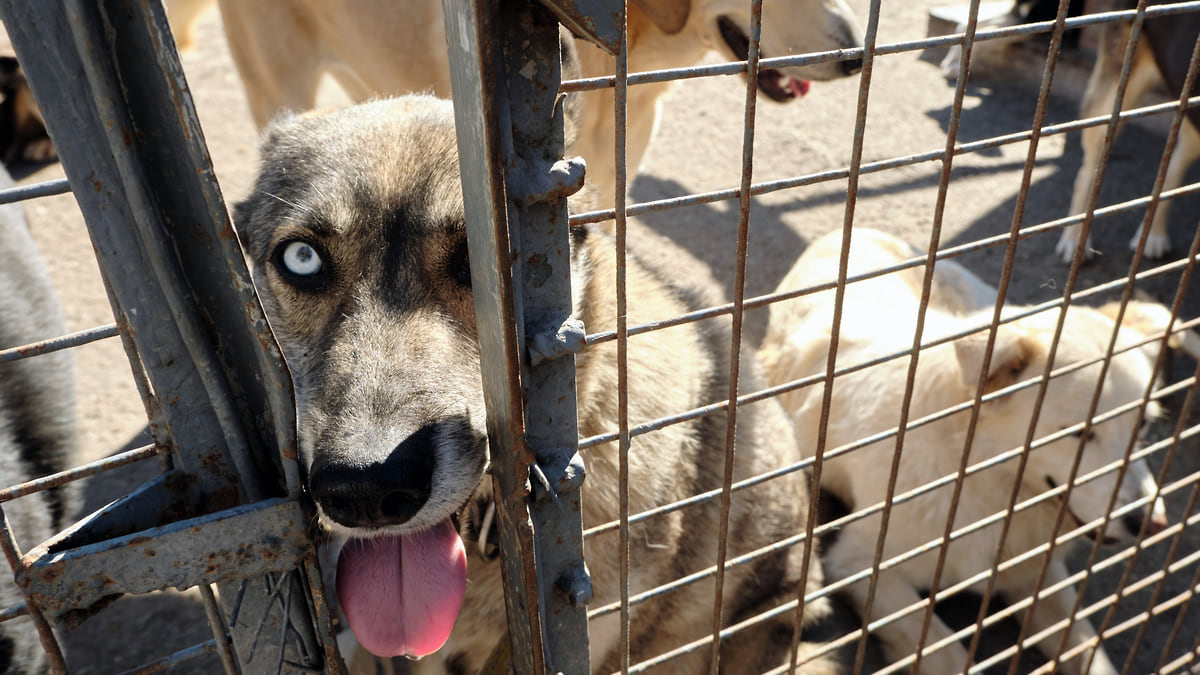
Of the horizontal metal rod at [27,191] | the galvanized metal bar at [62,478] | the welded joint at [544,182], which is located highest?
the horizontal metal rod at [27,191]

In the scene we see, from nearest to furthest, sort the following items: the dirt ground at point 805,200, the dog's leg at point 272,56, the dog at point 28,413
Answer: the dog at point 28,413
the dirt ground at point 805,200
the dog's leg at point 272,56

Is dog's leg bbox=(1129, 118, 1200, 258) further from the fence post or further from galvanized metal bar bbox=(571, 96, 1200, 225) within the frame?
the fence post

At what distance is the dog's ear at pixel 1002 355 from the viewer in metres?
2.11

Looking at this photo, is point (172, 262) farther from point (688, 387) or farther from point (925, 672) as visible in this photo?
point (925, 672)

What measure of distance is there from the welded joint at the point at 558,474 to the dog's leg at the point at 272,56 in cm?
303

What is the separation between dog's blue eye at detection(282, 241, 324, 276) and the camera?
1701 millimetres

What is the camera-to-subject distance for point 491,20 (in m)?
0.78

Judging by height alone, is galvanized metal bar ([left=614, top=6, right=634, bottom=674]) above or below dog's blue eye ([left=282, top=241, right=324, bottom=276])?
Result: above

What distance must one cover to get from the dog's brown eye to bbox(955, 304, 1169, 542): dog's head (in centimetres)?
128

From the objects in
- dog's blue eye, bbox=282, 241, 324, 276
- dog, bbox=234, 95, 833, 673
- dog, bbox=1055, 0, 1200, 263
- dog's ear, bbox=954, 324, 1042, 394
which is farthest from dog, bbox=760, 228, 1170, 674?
dog, bbox=1055, 0, 1200, 263

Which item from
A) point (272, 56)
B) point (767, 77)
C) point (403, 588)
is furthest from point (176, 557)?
point (272, 56)

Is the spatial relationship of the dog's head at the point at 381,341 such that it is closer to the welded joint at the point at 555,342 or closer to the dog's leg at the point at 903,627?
the welded joint at the point at 555,342

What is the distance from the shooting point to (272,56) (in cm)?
361

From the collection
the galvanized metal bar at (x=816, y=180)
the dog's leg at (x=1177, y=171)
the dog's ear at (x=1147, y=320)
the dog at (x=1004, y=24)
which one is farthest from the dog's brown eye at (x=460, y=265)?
the dog at (x=1004, y=24)
